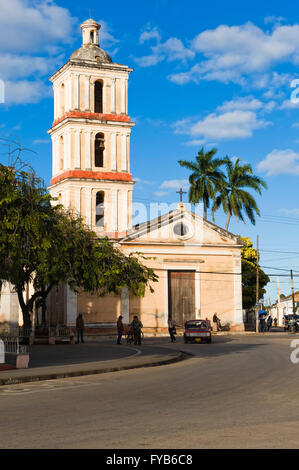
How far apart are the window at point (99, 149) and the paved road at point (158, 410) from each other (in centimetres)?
3252

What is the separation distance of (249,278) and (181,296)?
17.9m

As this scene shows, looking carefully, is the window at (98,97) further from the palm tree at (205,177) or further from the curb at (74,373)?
the curb at (74,373)

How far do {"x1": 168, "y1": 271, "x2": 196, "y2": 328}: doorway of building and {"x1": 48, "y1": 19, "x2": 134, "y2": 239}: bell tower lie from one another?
17.3 feet

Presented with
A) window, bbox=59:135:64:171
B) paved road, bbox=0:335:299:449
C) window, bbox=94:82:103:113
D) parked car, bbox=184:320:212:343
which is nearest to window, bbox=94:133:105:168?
window, bbox=94:82:103:113

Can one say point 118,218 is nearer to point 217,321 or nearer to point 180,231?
point 180,231

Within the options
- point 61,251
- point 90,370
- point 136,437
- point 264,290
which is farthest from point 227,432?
point 264,290

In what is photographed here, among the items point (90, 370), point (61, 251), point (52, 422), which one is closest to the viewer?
point (52, 422)

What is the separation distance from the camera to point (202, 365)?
76.0 ft

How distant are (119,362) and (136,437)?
14.8 meters

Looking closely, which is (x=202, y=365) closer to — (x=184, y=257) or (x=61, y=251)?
(x=61, y=251)

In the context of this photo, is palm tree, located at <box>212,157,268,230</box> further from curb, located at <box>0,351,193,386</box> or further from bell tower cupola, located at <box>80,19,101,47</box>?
curb, located at <box>0,351,193,386</box>

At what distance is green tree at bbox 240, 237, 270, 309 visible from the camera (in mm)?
67125

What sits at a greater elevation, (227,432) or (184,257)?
(184,257)

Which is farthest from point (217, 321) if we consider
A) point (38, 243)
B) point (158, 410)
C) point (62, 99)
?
point (158, 410)
